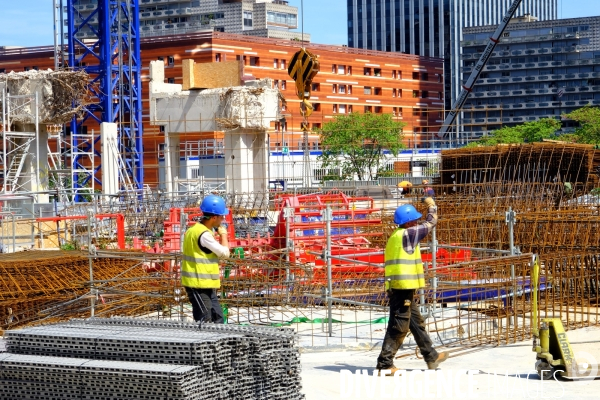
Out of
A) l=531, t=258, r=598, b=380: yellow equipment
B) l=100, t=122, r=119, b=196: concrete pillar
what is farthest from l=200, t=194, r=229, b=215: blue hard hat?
l=100, t=122, r=119, b=196: concrete pillar

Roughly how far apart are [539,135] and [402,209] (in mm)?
66224

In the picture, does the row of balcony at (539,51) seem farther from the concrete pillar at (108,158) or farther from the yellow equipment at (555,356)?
the yellow equipment at (555,356)

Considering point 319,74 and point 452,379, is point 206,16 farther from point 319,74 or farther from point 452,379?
point 452,379

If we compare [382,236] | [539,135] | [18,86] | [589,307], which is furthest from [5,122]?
[539,135]

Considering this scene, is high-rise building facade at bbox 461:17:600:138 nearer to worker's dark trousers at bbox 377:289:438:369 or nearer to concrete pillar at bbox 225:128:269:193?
concrete pillar at bbox 225:128:269:193

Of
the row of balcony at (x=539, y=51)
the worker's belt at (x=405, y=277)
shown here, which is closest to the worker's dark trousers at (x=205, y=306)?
the worker's belt at (x=405, y=277)

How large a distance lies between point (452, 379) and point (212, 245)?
2.94m

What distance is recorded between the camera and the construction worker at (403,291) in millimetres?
10992

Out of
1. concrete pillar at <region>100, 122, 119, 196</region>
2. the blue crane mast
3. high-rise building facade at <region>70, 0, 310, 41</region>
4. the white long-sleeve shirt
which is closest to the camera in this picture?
the white long-sleeve shirt

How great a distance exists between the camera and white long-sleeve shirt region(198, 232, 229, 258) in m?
11.0

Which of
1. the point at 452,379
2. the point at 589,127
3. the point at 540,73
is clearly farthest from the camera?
the point at 540,73

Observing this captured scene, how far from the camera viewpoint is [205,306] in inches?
441

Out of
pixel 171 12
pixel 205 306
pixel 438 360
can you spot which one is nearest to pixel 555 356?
pixel 438 360

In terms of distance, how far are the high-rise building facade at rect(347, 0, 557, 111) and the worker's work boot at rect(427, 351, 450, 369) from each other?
119508 mm
